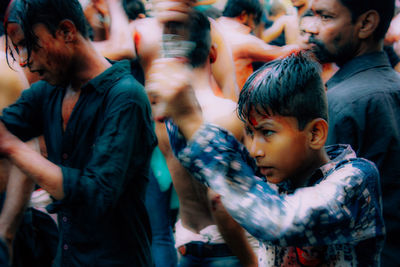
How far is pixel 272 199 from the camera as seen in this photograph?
1.00m

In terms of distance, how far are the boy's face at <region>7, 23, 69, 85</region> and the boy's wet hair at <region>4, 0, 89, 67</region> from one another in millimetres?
18

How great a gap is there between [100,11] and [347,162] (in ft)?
9.73

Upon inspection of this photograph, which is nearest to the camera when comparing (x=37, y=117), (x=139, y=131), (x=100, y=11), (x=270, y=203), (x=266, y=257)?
(x=270, y=203)

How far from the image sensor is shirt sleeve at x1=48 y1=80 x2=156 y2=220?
142 cm

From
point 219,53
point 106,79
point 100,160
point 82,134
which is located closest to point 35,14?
point 106,79

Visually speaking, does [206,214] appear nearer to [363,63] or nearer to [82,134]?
[82,134]

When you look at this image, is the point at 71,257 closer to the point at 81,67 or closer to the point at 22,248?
the point at 22,248

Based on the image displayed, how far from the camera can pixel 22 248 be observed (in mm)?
1909

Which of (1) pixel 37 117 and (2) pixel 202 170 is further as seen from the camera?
(1) pixel 37 117

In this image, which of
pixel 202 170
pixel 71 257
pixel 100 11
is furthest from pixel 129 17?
pixel 202 170

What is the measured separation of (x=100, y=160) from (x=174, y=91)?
630mm

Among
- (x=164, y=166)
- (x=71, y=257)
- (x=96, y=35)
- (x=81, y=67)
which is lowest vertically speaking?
(x=164, y=166)

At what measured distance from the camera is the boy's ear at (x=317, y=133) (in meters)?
1.18

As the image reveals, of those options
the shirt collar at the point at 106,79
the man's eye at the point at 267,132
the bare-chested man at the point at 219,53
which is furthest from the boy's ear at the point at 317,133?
the bare-chested man at the point at 219,53
